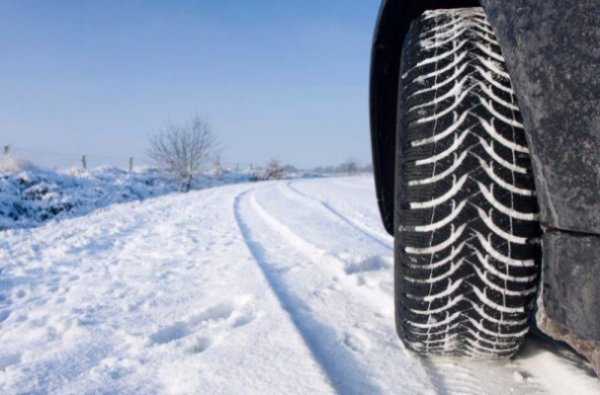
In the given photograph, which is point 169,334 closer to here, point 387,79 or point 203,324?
point 203,324

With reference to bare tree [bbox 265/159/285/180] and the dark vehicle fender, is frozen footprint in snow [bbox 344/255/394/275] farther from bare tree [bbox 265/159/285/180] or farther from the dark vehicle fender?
bare tree [bbox 265/159/285/180]

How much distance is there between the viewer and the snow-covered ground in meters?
1.00

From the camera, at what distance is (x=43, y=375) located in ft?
3.60

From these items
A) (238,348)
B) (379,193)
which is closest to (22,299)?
(238,348)

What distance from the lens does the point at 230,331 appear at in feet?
4.34

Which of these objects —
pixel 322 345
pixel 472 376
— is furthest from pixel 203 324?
pixel 472 376

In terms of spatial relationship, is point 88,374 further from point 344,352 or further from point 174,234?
point 174,234

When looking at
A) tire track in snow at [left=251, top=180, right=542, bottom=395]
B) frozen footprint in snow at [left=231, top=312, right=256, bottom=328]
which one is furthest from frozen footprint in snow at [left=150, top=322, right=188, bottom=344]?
tire track in snow at [left=251, top=180, right=542, bottom=395]

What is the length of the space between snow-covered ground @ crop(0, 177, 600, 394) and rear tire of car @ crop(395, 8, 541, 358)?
0.55 feet

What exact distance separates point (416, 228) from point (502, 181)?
9.0 inches

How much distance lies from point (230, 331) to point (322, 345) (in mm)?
349

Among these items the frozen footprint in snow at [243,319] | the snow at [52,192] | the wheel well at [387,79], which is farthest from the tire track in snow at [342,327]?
the snow at [52,192]

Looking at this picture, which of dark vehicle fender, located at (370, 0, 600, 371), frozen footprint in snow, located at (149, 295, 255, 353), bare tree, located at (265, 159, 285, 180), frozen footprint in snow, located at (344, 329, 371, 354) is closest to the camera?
dark vehicle fender, located at (370, 0, 600, 371)

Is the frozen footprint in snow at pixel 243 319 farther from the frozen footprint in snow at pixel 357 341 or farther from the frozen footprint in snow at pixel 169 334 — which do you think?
the frozen footprint in snow at pixel 357 341
